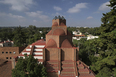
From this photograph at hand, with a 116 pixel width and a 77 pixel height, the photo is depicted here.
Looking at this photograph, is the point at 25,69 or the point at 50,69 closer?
the point at 25,69

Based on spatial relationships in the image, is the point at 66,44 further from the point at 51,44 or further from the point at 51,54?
the point at 51,54

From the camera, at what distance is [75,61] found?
594 inches

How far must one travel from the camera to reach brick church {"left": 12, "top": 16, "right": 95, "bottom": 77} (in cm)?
1402

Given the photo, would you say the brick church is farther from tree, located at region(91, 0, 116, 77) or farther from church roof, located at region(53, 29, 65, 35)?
tree, located at region(91, 0, 116, 77)

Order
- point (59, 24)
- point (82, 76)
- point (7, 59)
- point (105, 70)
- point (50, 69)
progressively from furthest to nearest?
point (7, 59) < point (59, 24) < point (50, 69) < point (82, 76) < point (105, 70)

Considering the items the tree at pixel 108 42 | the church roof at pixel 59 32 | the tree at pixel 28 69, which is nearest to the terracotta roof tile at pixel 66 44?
the church roof at pixel 59 32

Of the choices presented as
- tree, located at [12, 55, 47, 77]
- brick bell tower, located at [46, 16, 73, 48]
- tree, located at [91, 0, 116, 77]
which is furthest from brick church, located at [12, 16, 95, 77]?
tree, located at [91, 0, 116, 77]

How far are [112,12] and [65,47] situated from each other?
945 centimetres

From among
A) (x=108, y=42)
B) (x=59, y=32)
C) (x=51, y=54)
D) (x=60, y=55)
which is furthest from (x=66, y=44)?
(x=108, y=42)

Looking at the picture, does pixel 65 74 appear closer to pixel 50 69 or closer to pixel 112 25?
pixel 50 69

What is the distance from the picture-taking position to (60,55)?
15.3 m

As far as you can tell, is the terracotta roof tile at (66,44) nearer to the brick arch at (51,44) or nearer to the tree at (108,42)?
the brick arch at (51,44)

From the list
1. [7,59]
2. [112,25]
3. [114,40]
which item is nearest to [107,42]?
[114,40]

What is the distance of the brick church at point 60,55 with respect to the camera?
1402cm
